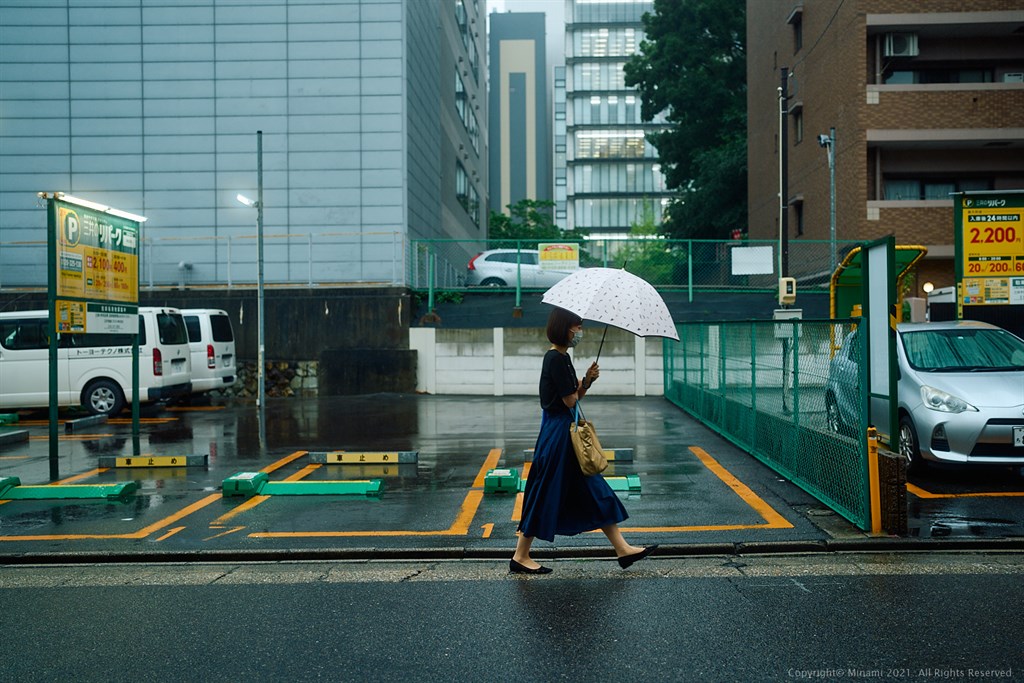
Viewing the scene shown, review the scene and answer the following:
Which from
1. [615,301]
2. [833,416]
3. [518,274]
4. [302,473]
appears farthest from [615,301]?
[518,274]

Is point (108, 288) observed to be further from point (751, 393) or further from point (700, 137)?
point (700, 137)

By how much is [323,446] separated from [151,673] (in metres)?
8.04

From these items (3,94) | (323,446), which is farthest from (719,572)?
(3,94)

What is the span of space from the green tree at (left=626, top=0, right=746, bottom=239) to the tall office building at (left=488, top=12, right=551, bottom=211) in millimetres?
57665

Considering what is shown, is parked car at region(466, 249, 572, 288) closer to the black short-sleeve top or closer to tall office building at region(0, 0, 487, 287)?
tall office building at region(0, 0, 487, 287)

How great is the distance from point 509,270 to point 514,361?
3.86m

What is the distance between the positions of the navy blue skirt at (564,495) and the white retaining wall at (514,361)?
1312cm

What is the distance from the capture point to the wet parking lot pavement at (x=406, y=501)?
6.69 metres

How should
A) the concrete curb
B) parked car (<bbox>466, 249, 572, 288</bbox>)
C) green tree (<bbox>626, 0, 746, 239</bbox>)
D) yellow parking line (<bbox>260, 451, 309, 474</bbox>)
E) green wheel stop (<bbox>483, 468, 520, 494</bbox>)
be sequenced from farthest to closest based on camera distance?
green tree (<bbox>626, 0, 746, 239</bbox>), parked car (<bbox>466, 249, 572, 288</bbox>), yellow parking line (<bbox>260, 451, 309, 474</bbox>), green wheel stop (<bbox>483, 468, 520, 494</bbox>), the concrete curb

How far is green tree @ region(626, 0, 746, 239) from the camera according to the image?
1591 inches

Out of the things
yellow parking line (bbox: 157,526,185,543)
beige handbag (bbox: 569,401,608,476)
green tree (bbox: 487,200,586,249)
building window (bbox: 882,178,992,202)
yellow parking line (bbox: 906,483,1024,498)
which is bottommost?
yellow parking line (bbox: 157,526,185,543)

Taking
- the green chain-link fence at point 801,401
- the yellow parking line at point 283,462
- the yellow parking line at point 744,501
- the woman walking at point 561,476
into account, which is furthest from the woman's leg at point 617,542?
the yellow parking line at point 283,462

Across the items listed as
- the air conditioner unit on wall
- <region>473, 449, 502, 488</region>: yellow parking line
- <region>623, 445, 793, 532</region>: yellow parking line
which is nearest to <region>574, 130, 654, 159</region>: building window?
the air conditioner unit on wall

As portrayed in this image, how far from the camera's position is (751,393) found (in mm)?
10484
